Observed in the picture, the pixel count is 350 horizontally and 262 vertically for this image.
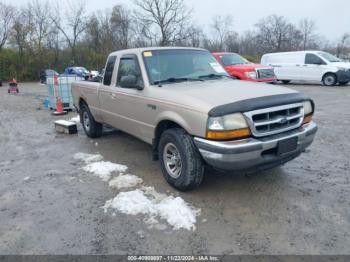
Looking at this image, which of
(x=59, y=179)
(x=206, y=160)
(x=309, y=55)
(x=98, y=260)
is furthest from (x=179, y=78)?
(x=309, y=55)

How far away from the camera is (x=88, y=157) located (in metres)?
5.67

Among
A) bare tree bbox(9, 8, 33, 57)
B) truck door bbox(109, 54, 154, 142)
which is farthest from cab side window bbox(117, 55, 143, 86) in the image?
bare tree bbox(9, 8, 33, 57)

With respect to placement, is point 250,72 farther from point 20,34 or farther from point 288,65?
point 20,34

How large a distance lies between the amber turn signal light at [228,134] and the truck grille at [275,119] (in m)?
0.09

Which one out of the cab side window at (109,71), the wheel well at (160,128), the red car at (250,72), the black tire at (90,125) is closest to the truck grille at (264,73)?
the red car at (250,72)

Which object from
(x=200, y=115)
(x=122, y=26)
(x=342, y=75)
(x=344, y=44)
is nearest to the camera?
(x=200, y=115)

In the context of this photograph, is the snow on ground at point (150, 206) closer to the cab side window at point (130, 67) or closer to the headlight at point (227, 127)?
the headlight at point (227, 127)

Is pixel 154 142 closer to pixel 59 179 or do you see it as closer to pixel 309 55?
pixel 59 179

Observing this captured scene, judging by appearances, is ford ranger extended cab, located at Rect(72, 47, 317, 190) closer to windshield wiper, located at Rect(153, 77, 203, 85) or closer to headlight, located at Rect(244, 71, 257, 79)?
windshield wiper, located at Rect(153, 77, 203, 85)

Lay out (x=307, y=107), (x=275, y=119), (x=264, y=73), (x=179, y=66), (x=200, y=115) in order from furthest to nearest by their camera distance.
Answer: (x=264, y=73), (x=179, y=66), (x=307, y=107), (x=275, y=119), (x=200, y=115)

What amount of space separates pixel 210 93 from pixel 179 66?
46.2 inches

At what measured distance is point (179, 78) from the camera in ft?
14.9

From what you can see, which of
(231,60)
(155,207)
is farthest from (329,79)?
(155,207)

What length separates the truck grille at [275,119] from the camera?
3.38 meters
